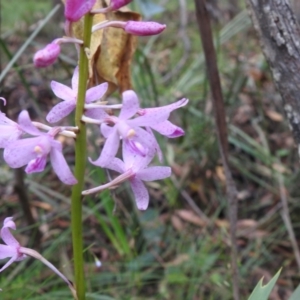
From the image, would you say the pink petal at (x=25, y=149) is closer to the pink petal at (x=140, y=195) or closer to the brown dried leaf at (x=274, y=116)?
the pink petal at (x=140, y=195)

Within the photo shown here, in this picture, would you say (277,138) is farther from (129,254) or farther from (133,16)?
(133,16)

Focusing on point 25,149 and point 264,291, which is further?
point 264,291

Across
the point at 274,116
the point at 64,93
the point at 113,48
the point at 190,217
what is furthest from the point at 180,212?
the point at 64,93

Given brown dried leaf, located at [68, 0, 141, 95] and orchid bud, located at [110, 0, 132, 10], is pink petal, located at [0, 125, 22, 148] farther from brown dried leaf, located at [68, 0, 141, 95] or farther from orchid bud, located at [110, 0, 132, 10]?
brown dried leaf, located at [68, 0, 141, 95]

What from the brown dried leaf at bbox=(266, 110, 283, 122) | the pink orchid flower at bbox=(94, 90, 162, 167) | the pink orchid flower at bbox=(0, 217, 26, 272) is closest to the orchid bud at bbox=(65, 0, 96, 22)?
the pink orchid flower at bbox=(94, 90, 162, 167)

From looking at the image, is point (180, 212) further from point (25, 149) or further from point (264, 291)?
point (25, 149)

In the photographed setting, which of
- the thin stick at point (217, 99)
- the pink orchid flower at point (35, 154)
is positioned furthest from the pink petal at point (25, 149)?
the thin stick at point (217, 99)
